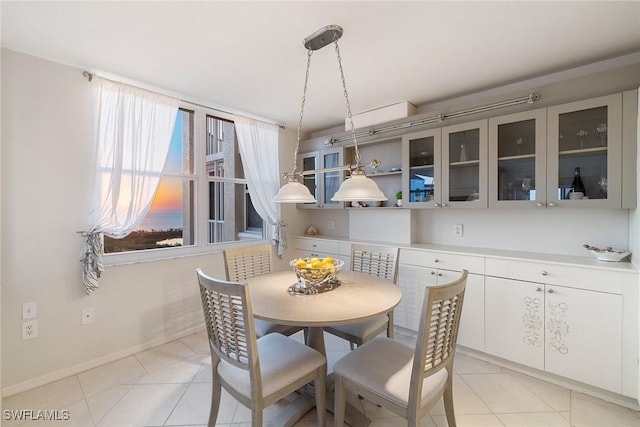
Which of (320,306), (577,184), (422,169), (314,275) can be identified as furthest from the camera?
(422,169)

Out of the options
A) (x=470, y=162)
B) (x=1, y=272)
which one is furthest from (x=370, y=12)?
(x=1, y=272)

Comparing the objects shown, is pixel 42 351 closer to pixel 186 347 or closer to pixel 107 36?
pixel 186 347

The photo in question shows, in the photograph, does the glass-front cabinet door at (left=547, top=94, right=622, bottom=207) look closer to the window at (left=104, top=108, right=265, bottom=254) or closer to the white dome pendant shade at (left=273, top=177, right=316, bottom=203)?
the white dome pendant shade at (left=273, top=177, right=316, bottom=203)

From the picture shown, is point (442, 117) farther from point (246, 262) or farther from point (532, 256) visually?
point (246, 262)

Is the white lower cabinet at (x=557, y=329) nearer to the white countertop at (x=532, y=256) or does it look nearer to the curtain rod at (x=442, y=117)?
the white countertop at (x=532, y=256)

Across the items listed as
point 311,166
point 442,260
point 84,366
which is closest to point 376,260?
point 442,260

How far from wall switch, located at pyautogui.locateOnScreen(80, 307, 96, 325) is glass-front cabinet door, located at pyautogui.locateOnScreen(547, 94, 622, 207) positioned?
A: 382cm

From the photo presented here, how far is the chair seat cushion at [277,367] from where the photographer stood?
1.45m

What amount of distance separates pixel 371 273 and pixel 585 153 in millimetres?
1891

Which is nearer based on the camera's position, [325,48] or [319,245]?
[325,48]

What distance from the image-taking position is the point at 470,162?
267cm

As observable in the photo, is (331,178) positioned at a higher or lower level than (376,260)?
higher

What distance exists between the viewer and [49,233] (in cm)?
222

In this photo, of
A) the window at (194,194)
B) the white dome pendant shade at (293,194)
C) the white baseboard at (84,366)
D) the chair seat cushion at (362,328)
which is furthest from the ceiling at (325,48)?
the white baseboard at (84,366)
